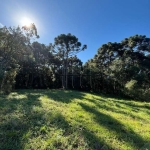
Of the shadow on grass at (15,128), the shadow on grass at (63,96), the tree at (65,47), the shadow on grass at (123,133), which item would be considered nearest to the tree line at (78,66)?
the tree at (65,47)

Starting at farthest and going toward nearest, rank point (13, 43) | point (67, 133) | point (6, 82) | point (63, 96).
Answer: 1. point (13, 43)
2. point (6, 82)
3. point (63, 96)
4. point (67, 133)

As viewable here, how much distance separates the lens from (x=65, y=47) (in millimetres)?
21109

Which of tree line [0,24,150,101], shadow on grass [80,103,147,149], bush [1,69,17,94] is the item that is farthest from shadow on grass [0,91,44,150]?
tree line [0,24,150,101]

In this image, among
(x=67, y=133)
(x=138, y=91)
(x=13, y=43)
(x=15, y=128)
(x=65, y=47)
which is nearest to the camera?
(x=67, y=133)

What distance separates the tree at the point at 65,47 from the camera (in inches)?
810

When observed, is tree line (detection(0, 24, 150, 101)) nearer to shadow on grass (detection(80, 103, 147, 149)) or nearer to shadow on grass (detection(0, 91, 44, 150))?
shadow on grass (detection(80, 103, 147, 149))

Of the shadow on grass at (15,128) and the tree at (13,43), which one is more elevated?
the tree at (13,43)

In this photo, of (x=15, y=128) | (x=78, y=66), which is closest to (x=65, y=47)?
(x=78, y=66)

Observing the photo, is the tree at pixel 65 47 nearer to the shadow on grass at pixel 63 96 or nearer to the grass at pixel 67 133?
the shadow on grass at pixel 63 96

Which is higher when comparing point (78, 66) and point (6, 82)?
point (78, 66)

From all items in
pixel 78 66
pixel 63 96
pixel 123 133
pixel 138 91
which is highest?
pixel 78 66

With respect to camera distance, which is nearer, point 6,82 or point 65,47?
point 6,82

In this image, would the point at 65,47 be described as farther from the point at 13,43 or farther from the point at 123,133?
the point at 123,133

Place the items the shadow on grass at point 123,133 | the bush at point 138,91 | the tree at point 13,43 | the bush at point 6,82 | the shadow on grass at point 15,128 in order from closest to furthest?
the shadow on grass at point 15,128, the shadow on grass at point 123,133, the bush at point 6,82, the tree at point 13,43, the bush at point 138,91
